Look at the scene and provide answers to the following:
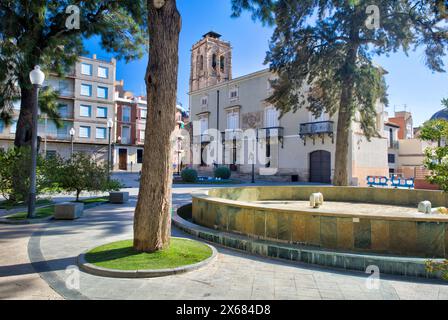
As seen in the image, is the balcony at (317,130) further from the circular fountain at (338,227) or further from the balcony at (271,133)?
the circular fountain at (338,227)

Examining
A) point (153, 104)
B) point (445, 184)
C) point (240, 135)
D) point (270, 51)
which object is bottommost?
point (445, 184)

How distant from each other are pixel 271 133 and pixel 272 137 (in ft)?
1.35

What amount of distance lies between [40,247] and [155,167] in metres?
2.93

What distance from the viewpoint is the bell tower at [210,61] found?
49.0 meters

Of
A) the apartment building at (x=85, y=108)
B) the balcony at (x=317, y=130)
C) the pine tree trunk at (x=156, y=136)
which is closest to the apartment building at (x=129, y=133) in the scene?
the apartment building at (x=85, y=108)

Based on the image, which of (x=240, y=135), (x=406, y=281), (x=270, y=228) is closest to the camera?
(x=406, y=281)

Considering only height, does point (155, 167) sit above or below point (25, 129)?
below

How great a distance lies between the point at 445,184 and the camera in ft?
9.05

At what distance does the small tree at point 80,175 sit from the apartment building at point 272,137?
1650cm

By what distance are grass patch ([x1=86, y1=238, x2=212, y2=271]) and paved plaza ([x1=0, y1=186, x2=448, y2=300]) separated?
0.27 m

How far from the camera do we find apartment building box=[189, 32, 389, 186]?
2609 centimetres

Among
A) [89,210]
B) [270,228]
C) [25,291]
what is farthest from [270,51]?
[25,291]

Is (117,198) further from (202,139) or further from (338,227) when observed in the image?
(202,139)

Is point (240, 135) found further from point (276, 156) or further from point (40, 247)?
point (40, 247)
